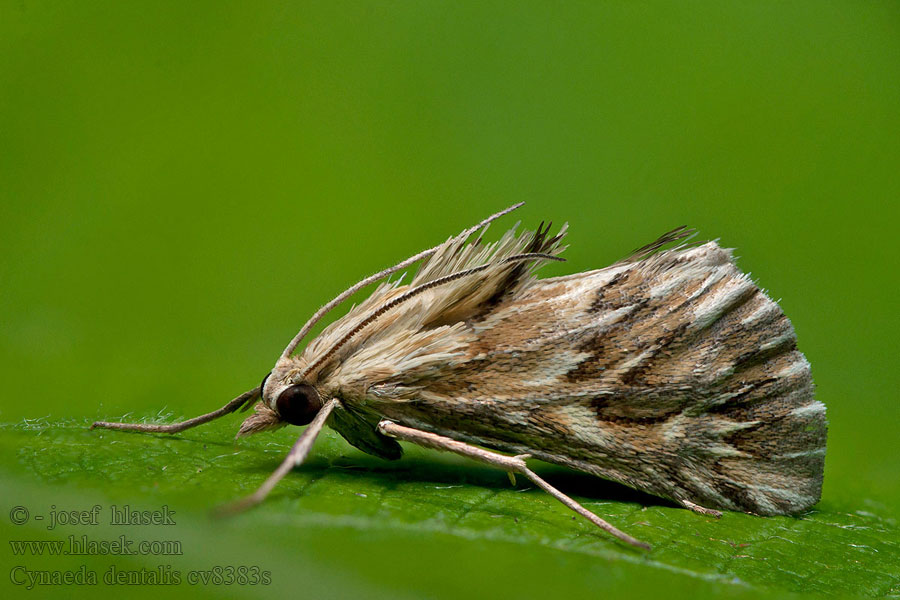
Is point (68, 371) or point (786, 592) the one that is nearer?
point (786, 592)

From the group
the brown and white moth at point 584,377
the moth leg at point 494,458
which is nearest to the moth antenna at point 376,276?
the brown and white moth at point 584,377

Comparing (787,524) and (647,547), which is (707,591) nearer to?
(647,547)

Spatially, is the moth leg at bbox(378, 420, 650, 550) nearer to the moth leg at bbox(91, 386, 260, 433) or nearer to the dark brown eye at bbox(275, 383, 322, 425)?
the dark brown eye at bbox(275, 383, 322, 425)

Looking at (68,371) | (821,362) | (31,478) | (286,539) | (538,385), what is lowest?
(68,371)

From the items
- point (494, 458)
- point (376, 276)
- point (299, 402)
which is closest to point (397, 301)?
point (376, 276)

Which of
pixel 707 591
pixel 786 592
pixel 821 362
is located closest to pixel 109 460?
pixel 707 591

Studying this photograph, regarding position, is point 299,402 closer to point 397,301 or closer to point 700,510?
point 397,301

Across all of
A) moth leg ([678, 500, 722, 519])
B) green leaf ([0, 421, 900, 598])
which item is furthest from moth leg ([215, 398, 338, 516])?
moth leg ([678, 500, 722, 519])
